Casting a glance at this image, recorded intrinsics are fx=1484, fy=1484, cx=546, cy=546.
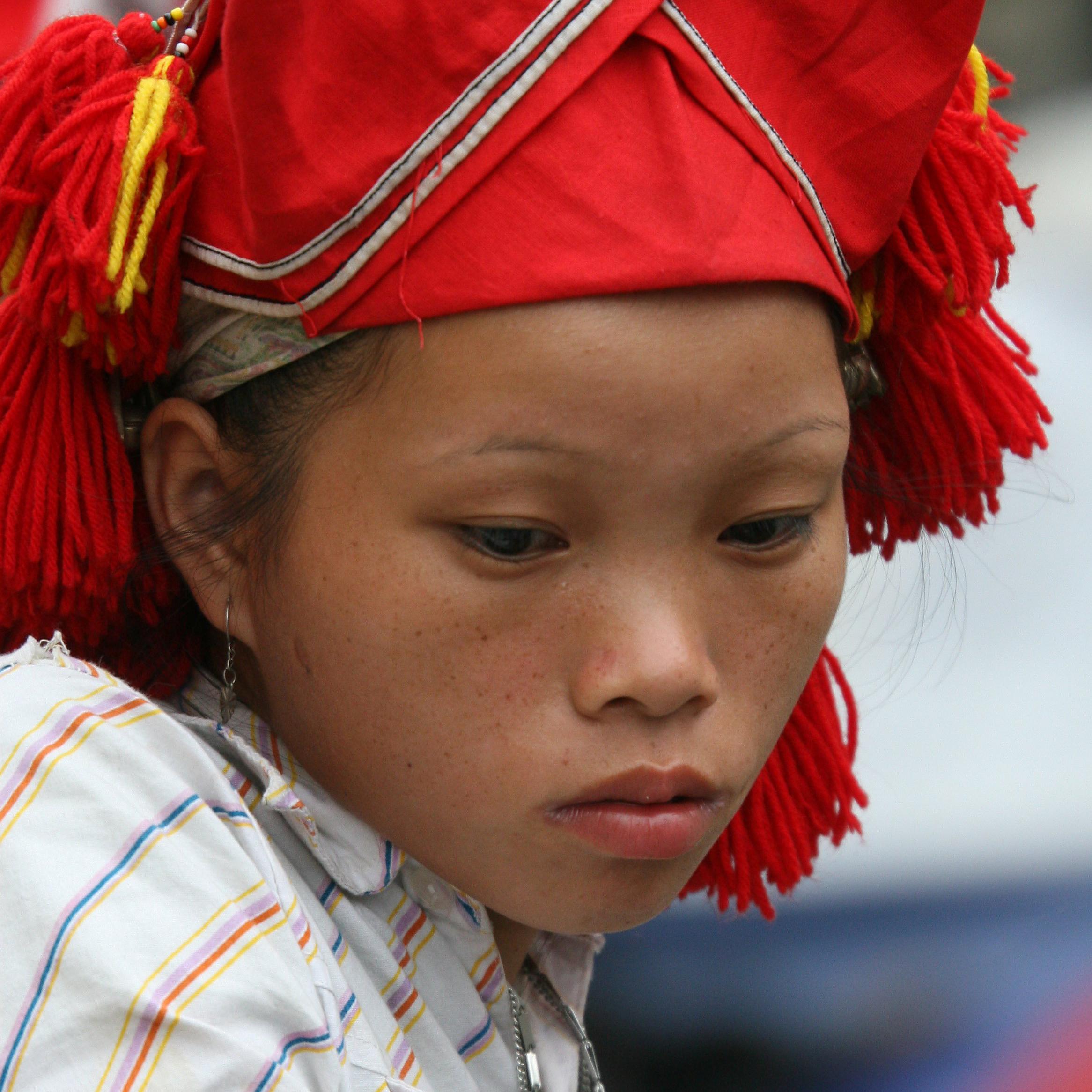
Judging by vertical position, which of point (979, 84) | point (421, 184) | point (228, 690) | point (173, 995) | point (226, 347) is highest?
point (979, 84)

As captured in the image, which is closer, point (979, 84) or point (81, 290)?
point (81, 290)

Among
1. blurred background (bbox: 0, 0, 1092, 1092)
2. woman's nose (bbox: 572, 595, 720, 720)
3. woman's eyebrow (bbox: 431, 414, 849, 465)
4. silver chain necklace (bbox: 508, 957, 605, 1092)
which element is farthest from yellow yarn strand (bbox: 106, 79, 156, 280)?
blurred background (bbox: 0, 0, 1092, 1092)

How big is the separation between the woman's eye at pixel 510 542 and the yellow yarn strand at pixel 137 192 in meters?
0.26

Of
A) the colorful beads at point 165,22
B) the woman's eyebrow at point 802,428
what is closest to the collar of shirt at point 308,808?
the woman's eyebrow at point 802,428

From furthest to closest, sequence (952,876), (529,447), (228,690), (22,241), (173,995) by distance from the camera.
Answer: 1. (952,876)
2. (228,690)
3. (22,241)
4. (529,447)
5. (173,995)

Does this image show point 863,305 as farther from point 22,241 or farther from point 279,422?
point 22,241

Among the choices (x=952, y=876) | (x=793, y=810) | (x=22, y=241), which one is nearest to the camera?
(x=22, y=241)

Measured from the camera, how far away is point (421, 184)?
0.86m

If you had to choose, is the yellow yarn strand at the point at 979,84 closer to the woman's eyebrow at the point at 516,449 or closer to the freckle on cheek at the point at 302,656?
the woman's eyebrow at the point at 516,449

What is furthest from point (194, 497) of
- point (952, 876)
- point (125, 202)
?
point (952, 876)

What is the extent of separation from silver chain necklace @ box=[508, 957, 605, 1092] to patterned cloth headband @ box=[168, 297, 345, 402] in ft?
1.62

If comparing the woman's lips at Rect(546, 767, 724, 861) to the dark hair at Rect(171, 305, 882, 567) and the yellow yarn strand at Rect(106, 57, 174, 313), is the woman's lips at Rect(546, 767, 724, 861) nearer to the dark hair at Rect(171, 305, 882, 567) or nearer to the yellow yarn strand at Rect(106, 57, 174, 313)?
the dark hair at Rect(171, 305, 882, 567)

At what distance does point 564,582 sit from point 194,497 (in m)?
0.30

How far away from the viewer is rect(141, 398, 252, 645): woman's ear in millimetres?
1008
